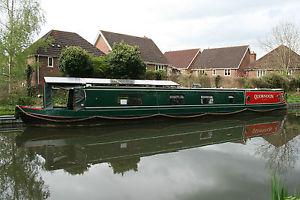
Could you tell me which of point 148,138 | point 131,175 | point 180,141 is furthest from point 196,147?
point 131,175

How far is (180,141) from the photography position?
8.31 metres

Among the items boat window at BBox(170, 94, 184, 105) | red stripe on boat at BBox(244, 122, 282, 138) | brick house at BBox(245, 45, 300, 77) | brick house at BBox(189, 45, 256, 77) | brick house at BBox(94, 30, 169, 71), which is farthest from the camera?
brick house at BBox(189, 45, 256, 77)

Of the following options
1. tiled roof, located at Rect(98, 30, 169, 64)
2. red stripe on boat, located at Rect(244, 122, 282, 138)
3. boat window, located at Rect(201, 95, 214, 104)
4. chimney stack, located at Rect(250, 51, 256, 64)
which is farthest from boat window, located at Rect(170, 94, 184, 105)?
chimney stack, located at Rect(250, 51, 256, 64)

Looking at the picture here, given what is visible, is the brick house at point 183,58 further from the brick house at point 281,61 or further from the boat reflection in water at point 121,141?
the boat reflection in water at point 121,141

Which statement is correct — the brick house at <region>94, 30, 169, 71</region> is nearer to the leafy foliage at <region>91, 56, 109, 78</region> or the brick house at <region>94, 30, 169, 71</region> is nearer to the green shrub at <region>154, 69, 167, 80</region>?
the green shrub at <region>154, 69, 167, 80</region>

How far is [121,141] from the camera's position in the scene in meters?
8.20

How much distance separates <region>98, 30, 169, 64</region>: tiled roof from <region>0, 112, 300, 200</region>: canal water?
1865cm

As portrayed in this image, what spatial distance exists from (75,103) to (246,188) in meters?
7.71

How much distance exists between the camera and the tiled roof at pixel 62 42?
20.5 meters

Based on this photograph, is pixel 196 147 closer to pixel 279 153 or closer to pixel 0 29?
pixel 279 153

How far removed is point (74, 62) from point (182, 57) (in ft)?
82.5

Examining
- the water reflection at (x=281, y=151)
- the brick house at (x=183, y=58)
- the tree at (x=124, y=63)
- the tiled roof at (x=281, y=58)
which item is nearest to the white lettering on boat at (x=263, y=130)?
the water reflection at (x=281, y=151)

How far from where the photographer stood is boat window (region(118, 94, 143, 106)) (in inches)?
433

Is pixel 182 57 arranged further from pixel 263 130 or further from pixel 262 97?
pixel 263 130
